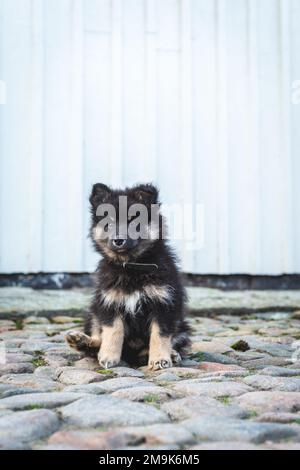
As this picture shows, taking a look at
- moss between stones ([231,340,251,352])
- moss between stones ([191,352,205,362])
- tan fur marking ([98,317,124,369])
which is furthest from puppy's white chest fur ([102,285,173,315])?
moss between stones ([231,340,251,352])

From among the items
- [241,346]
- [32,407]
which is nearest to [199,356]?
[241,346]

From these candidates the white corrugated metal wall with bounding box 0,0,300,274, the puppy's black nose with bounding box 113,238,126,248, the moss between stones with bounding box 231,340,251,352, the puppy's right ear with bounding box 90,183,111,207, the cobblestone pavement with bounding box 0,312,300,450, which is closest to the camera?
the cobblestone pavement with bounding box 0,312,300,450

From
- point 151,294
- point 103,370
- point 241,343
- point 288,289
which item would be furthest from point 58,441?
point 288,289

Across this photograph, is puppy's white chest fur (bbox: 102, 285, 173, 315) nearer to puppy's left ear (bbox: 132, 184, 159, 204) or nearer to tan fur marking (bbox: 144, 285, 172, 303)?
tan fur marking (bbox: 144, 285, 172, 303)

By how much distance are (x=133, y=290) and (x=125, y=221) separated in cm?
48

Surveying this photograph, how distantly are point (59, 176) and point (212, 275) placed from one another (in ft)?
6.79

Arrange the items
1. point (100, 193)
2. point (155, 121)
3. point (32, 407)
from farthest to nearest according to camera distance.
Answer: point (155, 121) < point (100, 193) < point (32, 407)

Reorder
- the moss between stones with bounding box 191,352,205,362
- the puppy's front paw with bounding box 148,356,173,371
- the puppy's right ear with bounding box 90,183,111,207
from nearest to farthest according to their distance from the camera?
the puppy's front paw with bounding box 148,356,173,371, the moss between stones with bounding box 191,352,205,362, the puppy's right ear with bounding box 90,183,111,207

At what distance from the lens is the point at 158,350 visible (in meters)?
4.57

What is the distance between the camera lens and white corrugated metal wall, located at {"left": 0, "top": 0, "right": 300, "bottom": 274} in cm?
754

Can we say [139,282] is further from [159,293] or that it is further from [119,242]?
[119,242]

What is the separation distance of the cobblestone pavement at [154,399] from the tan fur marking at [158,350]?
0.11 m

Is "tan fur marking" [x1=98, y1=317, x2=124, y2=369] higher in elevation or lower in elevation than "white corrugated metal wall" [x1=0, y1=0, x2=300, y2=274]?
lower

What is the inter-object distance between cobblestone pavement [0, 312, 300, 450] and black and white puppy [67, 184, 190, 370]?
0.17 metres
